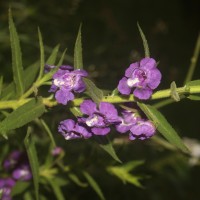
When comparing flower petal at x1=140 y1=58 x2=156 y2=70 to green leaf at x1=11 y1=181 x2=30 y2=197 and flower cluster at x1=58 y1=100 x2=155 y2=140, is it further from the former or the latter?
green leaf at x1=11 y1=181 x2=30 y2=197

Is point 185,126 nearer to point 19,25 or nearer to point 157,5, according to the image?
point 157,5

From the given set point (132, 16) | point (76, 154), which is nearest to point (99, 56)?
point (76, 154)

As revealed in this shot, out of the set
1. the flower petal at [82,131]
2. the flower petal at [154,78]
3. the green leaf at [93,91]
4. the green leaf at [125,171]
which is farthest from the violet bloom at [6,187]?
the flower petal at [154,78]

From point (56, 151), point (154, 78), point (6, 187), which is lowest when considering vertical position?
point (6, 187)

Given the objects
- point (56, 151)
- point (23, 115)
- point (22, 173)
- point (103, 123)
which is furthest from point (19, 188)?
point (103, 123)

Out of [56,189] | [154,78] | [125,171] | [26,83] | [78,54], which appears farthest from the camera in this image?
[125,171]

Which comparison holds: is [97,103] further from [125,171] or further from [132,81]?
[125,171]
